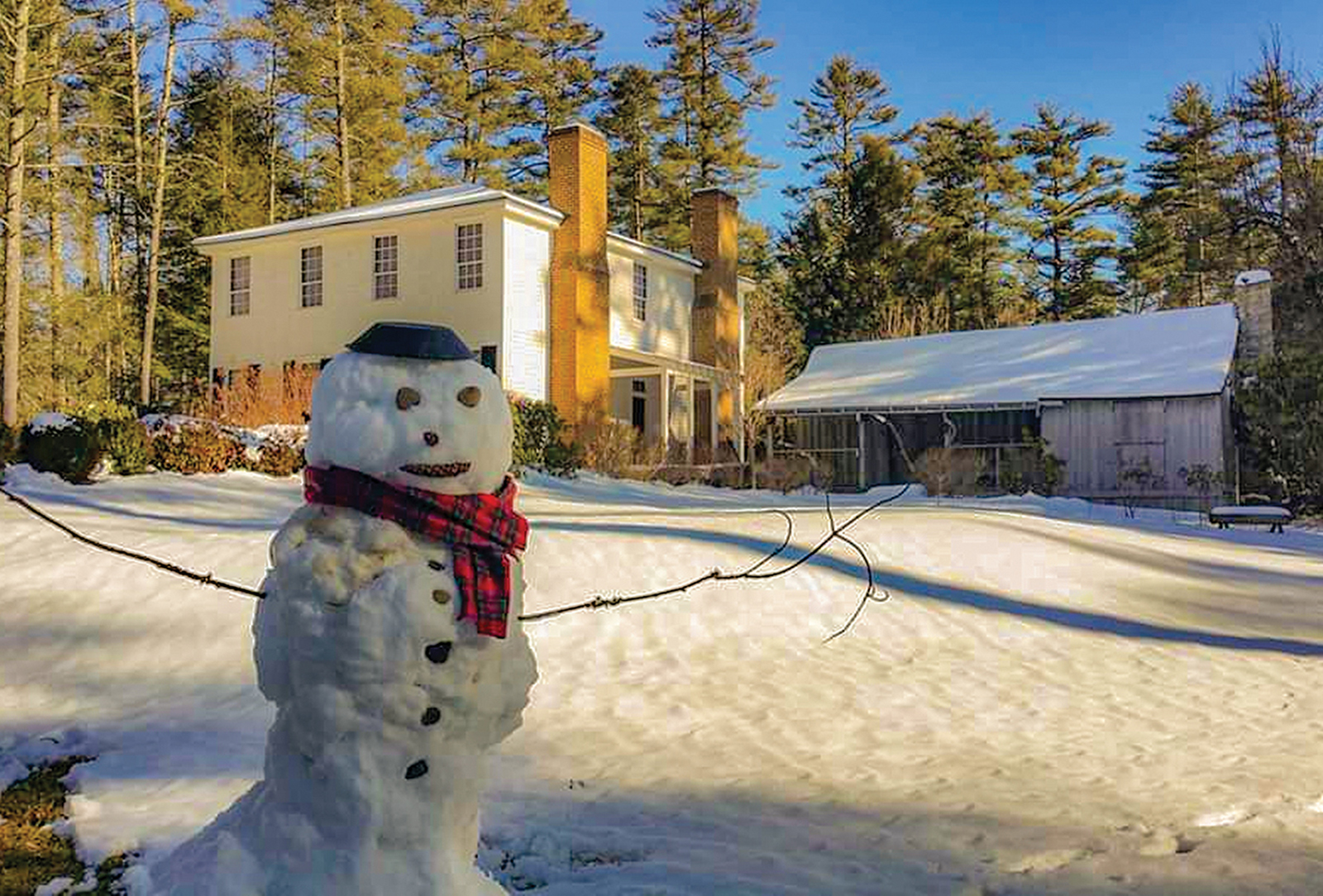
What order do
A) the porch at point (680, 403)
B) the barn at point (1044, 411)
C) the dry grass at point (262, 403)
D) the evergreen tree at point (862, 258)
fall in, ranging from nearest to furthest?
the dry grass at point (262, 403) < the barn at point (1044, 411) < the porch at point (680, 403) < the evergreen tree at point (862, 258)

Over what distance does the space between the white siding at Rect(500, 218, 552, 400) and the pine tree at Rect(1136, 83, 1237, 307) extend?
106 ft

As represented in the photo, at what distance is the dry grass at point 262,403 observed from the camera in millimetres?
20078

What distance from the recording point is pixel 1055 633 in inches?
375

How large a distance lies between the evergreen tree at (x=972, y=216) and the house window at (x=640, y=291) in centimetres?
1961

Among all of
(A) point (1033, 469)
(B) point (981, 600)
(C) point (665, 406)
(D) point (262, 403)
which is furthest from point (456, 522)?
(C) point (665, 406)

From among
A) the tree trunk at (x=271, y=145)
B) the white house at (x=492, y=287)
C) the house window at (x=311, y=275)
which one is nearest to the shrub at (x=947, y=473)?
the white house at (x=492, y=287)

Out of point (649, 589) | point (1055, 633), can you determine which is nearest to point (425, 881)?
point (649, 589)

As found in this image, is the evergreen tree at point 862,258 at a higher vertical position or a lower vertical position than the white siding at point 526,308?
higher

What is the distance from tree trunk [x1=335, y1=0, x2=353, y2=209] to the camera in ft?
121

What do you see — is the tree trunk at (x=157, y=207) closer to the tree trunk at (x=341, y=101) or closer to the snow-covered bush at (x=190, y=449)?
the tree trunk at (x=341, y=101)

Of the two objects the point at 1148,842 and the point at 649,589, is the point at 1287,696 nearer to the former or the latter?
the point at 1148,842

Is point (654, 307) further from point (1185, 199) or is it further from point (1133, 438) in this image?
point (1185, 199)

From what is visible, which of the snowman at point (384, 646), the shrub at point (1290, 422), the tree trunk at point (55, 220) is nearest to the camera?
the snowman at point (384, 646)

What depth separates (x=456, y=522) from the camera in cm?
275
